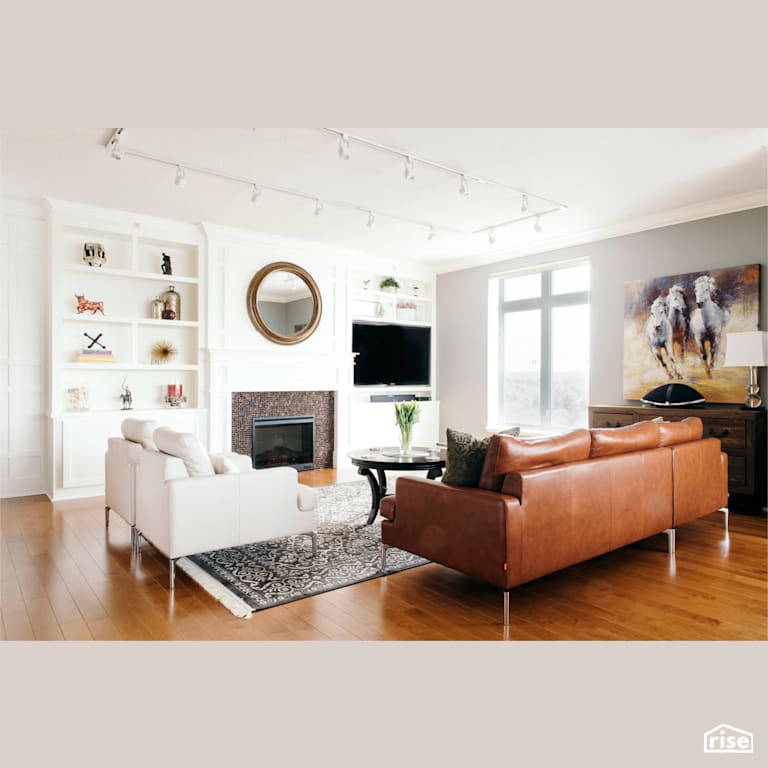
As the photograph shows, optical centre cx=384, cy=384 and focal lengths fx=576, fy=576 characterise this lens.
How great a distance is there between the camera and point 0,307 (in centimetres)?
529

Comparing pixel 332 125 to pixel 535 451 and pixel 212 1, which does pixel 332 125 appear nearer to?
pixel 212 1

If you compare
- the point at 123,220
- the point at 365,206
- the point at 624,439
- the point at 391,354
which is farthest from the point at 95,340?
the point at 624,439

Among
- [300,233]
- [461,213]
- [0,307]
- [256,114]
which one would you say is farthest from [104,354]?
[461,213]

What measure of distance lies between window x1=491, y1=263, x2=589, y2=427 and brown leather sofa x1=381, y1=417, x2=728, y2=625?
3.03 m

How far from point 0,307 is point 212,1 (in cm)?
470

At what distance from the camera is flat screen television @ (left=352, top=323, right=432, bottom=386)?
7527 millimetres

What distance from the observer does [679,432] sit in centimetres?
388

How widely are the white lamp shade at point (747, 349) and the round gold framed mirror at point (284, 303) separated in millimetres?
4270

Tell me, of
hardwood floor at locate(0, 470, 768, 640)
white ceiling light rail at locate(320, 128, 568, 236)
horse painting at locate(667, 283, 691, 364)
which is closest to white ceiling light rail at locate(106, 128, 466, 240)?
white ceiling light rail at locate(320, 128, 568, 236)

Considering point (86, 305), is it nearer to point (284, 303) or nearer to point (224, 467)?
point (284, 303)

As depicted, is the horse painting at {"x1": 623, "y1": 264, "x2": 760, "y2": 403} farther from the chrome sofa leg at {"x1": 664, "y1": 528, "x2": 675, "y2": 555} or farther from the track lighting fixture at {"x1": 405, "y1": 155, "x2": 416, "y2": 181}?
the track lighting fixture at {"x1": 405, "y1": 155, "x2": 416, "y2": 181}

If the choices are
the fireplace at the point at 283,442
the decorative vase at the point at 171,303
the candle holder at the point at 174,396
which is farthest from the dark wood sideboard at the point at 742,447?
the decorative vase at the point at 171,303

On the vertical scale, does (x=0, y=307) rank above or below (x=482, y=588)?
above

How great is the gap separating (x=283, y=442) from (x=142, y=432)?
10.0 ft
